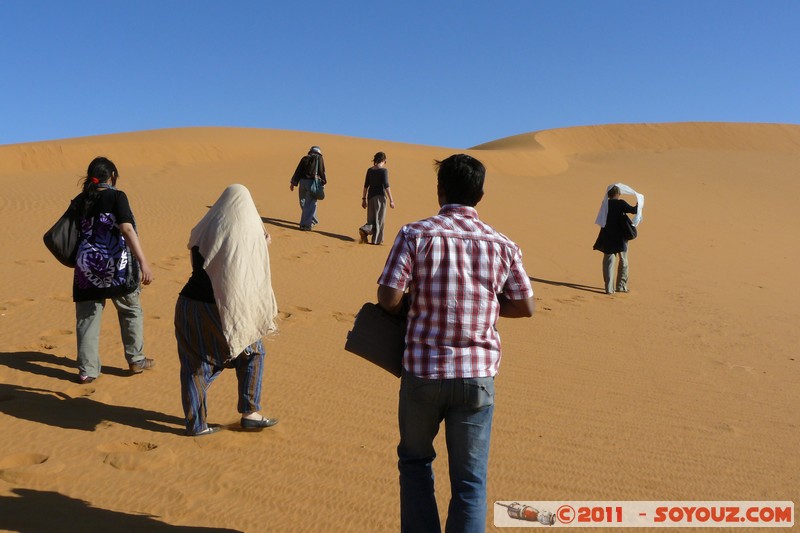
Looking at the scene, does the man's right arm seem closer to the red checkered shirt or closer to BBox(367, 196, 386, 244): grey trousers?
the red checkered shirt

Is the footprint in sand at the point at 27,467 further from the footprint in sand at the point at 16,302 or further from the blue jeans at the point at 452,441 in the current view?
the footprint in sand at the point at 16,302

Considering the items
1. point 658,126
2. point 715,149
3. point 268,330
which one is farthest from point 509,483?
point 658,126

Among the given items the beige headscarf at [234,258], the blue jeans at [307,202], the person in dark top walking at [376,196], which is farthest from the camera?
the blue jeans at [307,202]

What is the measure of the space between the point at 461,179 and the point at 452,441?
3.40 feet

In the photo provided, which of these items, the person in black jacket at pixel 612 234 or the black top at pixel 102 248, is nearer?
the black top at pixel 102 248

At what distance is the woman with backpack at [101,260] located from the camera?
16.1 ft

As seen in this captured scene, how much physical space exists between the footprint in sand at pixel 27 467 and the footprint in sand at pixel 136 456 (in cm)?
28

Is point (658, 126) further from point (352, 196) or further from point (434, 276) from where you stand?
point (434, 276)

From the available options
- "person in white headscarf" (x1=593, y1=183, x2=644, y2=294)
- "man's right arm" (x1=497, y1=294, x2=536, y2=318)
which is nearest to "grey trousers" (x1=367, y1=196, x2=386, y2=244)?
"person in white headscarf" (x1=593, y1=183, x2=644, y2=294)

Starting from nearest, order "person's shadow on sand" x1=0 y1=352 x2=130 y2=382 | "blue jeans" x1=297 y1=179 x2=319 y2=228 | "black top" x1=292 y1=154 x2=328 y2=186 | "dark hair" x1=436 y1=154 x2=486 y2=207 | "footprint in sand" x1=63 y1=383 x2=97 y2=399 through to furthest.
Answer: "dark hair" x1=436 y1=154 x2=486 y2=207 → "footprint in sand" x1=63 y1=383 x2=97 y2=399 → "person's shadow on sand" x1=0 y1=352 x2=130 y2=382 → "black top" x1=292 y1=154 x2=328 y2=186 → "blue jeans" x1=297 y1=179 x2=319 y2=228

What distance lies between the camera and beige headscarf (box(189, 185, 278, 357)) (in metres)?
4.15

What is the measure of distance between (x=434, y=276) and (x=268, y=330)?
210 cm

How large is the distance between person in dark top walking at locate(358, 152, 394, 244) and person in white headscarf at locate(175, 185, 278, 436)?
721cm

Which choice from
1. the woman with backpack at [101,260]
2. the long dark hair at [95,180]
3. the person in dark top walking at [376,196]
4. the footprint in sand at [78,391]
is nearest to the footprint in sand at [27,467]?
the footprint in sand at [78,391]
